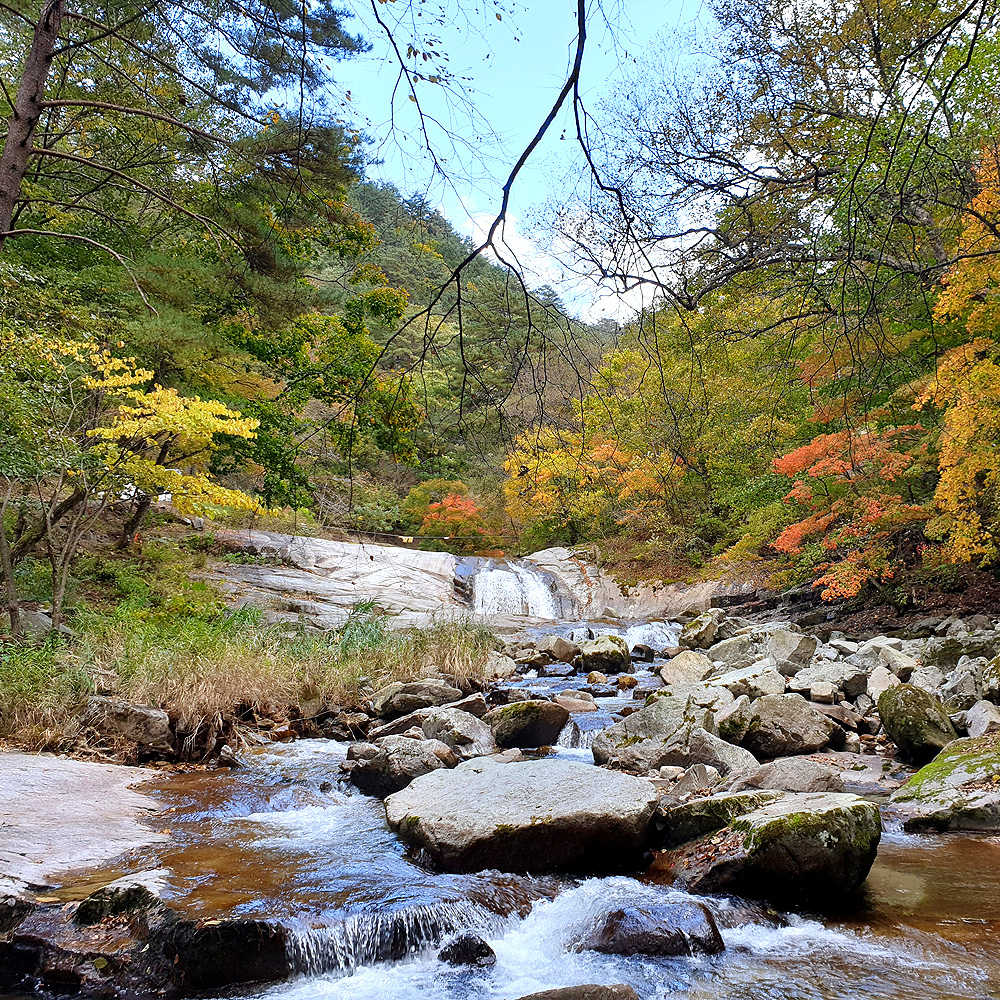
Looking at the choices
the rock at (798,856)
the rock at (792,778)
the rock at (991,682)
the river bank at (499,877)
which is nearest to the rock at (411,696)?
the river bank at (499,877)

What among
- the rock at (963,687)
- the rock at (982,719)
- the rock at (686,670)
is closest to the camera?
the rock at (982,719)

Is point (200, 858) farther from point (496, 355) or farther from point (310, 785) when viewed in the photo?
point (496, 355)

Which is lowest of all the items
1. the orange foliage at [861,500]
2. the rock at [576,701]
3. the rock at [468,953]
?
the rock at [468,953]

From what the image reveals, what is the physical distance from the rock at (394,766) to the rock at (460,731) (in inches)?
21.8

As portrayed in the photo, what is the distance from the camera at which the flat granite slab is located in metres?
3.31

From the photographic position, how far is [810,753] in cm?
598

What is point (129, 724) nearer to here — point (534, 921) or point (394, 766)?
point (394, 766)

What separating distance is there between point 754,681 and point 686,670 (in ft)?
5.56

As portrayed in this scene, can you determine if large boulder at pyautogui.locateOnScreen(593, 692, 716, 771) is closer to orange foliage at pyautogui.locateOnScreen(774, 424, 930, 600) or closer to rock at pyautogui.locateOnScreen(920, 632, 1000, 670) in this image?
rock at pyautogui.locateOnScreen(920, 632, 1000, 670)

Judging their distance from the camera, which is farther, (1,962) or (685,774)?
(685,774)

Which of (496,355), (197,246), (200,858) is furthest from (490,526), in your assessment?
(496,355)

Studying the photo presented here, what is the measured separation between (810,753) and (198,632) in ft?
21.0

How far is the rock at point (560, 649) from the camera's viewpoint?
11586mm

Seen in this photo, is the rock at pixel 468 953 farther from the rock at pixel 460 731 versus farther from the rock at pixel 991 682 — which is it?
the rock at pixel 991 682
